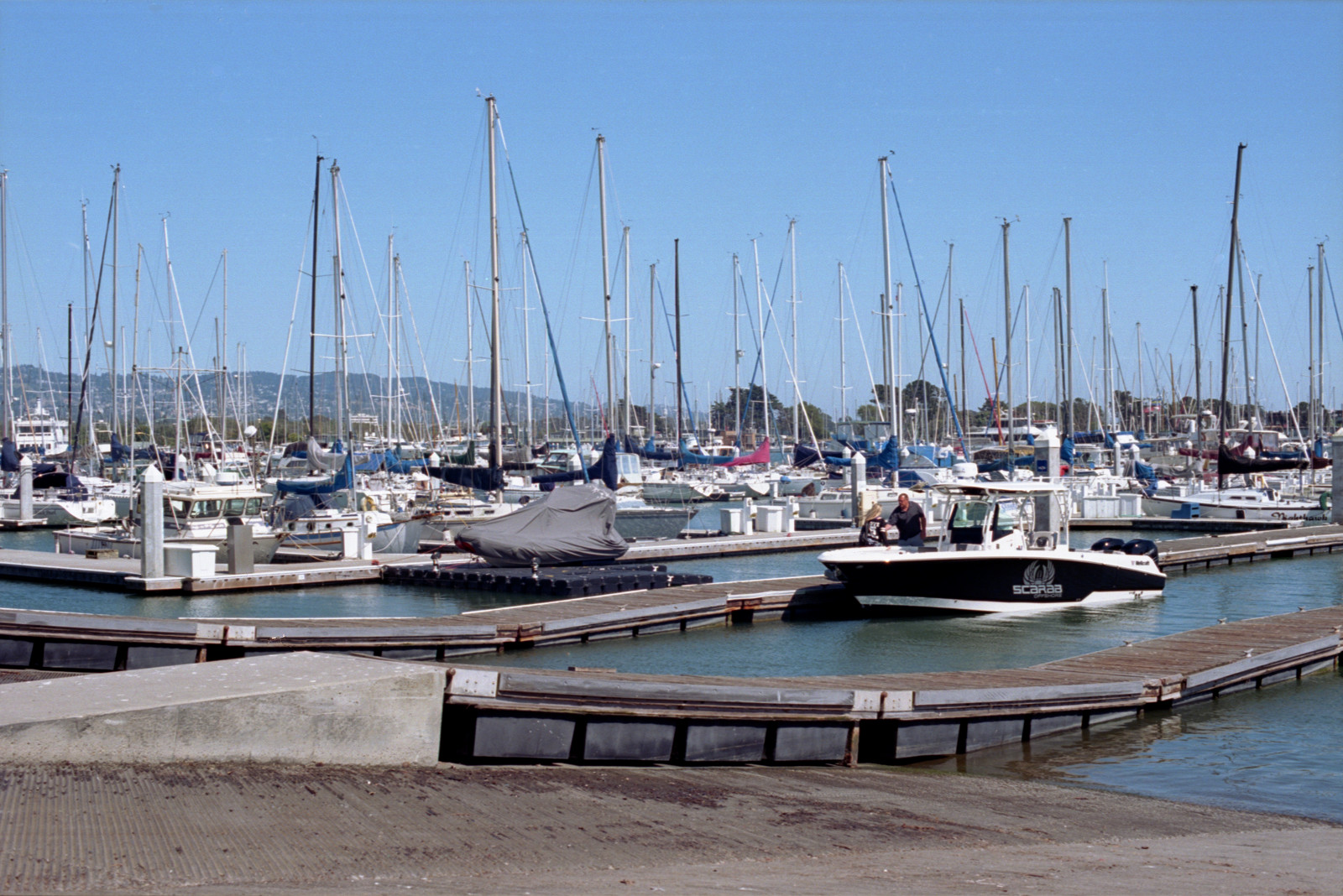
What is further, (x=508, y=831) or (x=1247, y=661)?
(x=1247, y=661)

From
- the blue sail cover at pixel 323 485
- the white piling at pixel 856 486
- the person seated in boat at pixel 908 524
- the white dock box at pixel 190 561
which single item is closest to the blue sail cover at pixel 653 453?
the white piling at pixel 856 486

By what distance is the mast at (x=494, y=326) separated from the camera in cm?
3966

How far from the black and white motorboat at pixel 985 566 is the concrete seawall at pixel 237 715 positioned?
1551cm

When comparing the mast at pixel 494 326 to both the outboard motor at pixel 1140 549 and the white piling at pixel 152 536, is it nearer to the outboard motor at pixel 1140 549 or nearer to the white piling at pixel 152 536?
the white piling at pixel 152 536

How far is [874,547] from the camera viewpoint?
2469cm

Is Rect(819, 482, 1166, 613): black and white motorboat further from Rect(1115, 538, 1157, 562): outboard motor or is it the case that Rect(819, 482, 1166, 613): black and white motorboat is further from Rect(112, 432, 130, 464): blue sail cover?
Rect(112, 432, 130, 464): blue sail cover

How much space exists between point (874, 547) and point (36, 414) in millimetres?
80615

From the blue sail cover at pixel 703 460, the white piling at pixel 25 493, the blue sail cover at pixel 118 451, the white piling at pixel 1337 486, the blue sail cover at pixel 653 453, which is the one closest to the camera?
the white piling at pixel 1337 486

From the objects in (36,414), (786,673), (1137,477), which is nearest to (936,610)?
(786,673)

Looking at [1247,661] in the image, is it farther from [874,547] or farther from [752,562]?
[752,562]

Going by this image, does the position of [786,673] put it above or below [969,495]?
below

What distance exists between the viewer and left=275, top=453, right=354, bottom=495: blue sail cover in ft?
135

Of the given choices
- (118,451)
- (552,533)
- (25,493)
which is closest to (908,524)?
(552,533)

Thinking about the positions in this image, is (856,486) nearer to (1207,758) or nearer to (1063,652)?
(1063,652)
